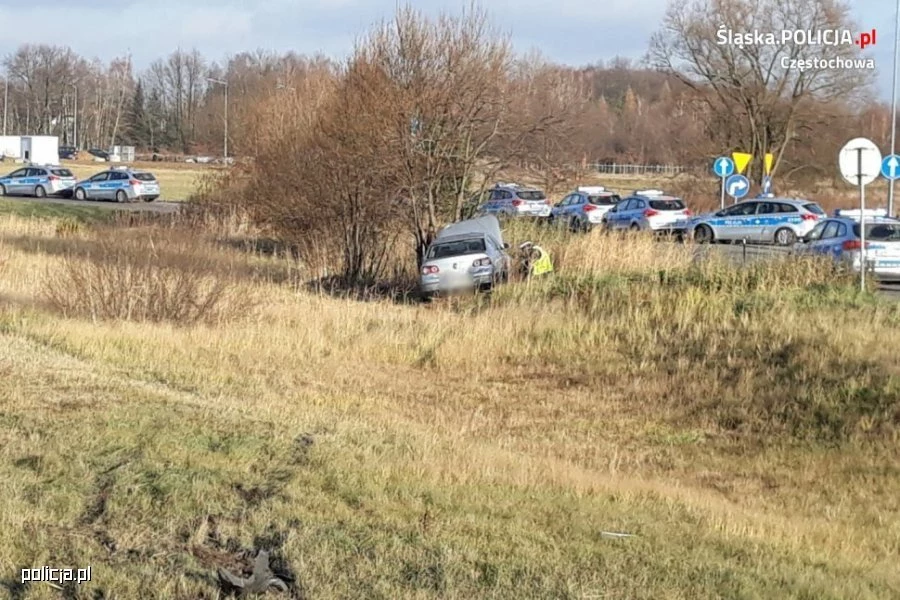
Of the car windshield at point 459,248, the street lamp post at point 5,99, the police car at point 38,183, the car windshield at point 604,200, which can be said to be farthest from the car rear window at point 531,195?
the street lamp post at point 5,99

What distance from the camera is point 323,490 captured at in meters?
6.11

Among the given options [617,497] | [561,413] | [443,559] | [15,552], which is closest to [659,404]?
[561,413]

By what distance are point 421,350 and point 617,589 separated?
10.5 meters

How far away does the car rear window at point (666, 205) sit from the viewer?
3609 centimetres

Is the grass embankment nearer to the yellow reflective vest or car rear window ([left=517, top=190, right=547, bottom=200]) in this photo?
the yellow reflective vest

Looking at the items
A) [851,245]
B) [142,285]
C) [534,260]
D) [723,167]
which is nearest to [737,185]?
[723,167]

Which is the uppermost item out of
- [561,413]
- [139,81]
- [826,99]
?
[139,81]

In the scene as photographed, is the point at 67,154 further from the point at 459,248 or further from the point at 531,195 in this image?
the point at 459,248

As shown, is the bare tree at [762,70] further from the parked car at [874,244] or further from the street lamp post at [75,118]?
the street lamp post at [75,118]

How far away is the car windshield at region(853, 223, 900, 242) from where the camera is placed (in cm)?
2145

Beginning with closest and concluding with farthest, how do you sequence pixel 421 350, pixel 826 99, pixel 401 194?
pixel 421 350
pixel 401 194
pixel 826 99

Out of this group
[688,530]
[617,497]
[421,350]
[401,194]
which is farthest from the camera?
[401,194]

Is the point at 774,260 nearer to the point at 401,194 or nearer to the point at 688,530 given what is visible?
the point at 401,194

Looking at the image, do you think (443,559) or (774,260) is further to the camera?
(774,260)
